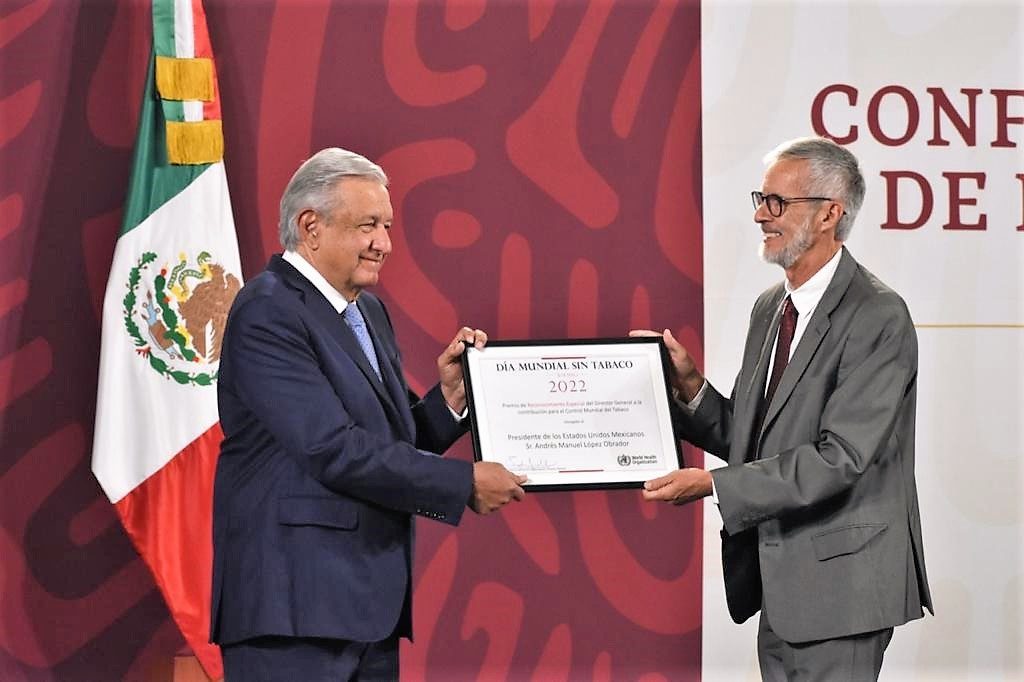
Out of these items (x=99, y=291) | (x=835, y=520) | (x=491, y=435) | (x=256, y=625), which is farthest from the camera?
(x=99, y=291)

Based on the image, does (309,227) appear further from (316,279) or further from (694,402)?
(694,402)

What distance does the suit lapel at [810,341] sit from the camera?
270 centimetres

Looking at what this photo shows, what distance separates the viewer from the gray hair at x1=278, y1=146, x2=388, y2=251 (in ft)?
8.70

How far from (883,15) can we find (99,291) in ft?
8.84

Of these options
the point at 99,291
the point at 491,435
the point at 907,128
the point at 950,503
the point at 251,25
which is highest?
the point at 251,25

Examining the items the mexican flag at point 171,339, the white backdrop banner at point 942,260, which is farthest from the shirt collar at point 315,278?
the white backdrop banner at point 942,260

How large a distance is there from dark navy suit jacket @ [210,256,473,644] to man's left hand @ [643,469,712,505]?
18.9 inches

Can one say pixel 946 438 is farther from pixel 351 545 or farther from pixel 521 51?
pixel 351 545

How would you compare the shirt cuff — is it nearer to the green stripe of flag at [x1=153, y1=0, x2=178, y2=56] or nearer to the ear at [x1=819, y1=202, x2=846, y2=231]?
the ear at [x1=819, y1=202, x2=846, y2=231]

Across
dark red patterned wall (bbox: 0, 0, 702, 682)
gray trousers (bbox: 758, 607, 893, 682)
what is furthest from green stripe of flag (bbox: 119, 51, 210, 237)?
gray trousers (bbox: 758, 607, 893, 682)

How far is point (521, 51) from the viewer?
415cm

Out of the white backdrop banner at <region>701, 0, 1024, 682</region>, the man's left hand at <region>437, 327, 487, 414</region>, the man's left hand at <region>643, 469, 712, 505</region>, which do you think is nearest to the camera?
the man's left hand at <region>643, 469, 712, 505</region>

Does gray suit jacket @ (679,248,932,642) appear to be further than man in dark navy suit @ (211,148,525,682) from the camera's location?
Yes

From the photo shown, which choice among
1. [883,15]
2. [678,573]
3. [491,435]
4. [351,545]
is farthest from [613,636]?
[883,15]
